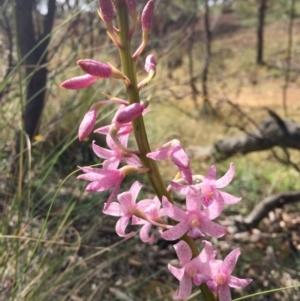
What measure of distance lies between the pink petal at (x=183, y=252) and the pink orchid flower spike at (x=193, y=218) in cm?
2

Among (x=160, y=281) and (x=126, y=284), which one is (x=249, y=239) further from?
(x=126, y=284)

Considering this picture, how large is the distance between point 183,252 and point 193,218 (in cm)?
6

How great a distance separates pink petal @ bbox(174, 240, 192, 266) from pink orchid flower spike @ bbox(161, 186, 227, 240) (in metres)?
0.02

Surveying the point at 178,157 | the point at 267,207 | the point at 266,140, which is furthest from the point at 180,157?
the point at 266,140

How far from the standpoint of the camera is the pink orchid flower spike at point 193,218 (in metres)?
0.96

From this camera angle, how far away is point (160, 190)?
3.26 feet

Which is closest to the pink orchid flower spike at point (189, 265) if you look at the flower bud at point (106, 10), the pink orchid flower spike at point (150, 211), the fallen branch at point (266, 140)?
the pink orchid flower spike at point (150, 211)

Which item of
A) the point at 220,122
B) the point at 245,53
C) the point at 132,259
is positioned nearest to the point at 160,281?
the point at 132,259

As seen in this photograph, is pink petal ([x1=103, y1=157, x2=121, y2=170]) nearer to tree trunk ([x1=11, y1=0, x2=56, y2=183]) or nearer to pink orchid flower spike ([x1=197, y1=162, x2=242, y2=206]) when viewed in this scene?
pink orchid flower spike ([x1=197, y1=162, x2=242, y2=206])

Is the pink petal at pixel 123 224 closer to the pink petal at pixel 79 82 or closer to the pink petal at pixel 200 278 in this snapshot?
the pink petal at pixel 200 278

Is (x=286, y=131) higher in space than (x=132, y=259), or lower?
higher

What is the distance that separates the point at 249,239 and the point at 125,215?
228cm

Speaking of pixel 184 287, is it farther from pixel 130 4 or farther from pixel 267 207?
pixel 267 207

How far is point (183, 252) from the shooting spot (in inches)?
38.6
